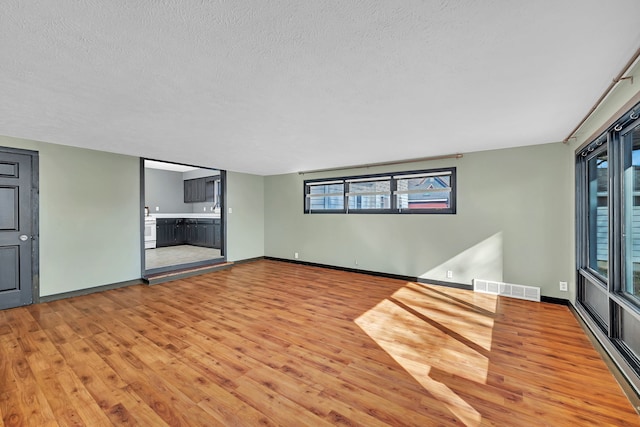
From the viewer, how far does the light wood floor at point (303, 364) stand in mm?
1656

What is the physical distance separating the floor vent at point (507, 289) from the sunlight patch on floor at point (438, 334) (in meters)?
0.15

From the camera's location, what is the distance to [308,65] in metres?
1.77

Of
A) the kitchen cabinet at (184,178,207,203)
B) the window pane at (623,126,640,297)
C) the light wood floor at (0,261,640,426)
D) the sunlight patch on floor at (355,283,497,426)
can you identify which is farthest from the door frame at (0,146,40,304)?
the window pane at (623,126,640,297)

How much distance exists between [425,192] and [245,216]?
4.24m

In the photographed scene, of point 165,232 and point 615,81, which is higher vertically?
point 615,81

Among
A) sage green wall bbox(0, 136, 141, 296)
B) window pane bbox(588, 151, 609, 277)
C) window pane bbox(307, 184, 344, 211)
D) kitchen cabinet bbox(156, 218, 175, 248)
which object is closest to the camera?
window pane bbox(588, 151, 609, 277)

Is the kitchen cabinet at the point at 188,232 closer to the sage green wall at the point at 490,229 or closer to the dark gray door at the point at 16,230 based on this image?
the dark gray door at the point at 16,230

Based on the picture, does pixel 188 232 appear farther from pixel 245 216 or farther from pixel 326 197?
pixel 326 197

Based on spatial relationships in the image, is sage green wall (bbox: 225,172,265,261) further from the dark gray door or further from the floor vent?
the floor vent

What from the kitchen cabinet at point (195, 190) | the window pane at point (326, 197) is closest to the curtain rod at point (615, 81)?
the window pane at point (326, 197)

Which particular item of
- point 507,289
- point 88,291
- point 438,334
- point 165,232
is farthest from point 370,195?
point 165,232

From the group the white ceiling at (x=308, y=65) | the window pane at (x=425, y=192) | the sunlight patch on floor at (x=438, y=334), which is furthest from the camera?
the window pane at (x=425, y=192)

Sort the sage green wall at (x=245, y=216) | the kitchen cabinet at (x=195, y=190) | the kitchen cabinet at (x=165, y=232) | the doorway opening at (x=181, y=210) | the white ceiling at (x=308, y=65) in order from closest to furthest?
the white ceiling at (x=308, y=65)
the sage green wall at (x=245, y=216)
the doorway opening at (x=181, y=210)
the kitchen cabinet at (x=165, y=232)
the kitchen cabinet at (x=195, y=190)

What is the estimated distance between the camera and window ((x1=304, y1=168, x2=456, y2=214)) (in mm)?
4508
